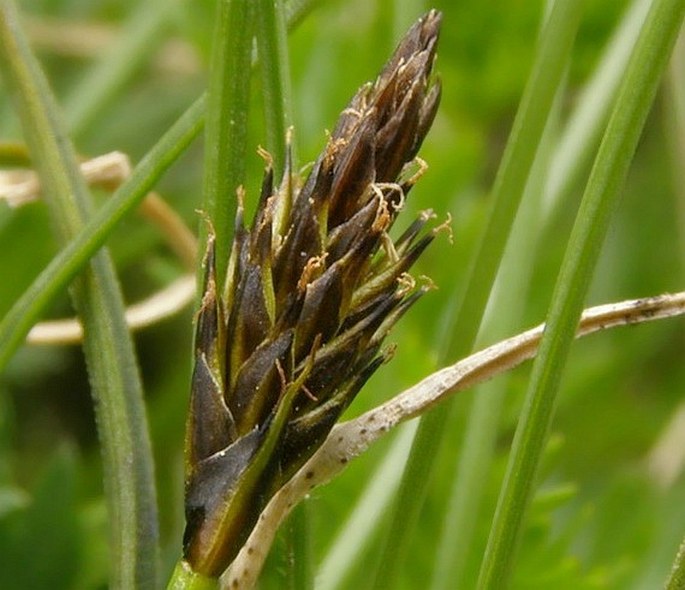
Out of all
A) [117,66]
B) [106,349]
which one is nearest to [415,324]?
[117,66]

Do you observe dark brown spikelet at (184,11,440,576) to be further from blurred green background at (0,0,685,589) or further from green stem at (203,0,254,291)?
blurred green background at (0,0,685,589)

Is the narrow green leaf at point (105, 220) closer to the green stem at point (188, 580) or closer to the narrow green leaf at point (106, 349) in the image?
the narrow green leaf at point (106, 349)

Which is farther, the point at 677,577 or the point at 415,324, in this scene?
the point at 415,324

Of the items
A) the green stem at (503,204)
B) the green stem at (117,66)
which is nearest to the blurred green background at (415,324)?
the green stem at (117,66)

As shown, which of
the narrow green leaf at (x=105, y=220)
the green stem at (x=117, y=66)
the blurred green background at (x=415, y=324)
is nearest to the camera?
the narrow green leaf at (x=105, y=220)

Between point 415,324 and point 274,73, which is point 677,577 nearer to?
point 274,73

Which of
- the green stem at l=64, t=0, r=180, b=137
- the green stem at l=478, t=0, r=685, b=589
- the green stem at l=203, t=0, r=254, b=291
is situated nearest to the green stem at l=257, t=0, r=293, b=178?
the green stem at l=203, t=0, r=254, b=291

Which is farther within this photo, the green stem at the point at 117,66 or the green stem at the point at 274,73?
the green stem at the point at 117,66
